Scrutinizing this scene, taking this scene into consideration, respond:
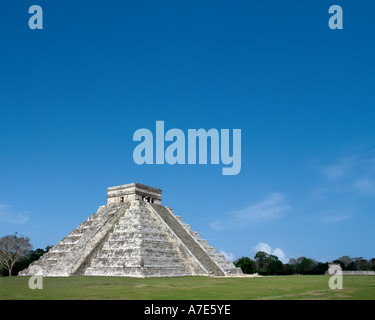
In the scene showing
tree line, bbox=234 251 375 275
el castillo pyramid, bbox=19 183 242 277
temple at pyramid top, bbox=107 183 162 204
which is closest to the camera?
el castillo pyramid, bbox=19 183 242 277

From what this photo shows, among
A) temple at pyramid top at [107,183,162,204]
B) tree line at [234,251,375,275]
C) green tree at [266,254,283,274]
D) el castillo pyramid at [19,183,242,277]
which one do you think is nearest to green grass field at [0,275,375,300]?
el castillo pyramid at [19,183,242,277]

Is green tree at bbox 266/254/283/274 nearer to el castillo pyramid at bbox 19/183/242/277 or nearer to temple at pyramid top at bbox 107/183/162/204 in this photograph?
el castillo pyramid at bbox 19/183/242/277

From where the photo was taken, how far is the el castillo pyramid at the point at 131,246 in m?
29.3

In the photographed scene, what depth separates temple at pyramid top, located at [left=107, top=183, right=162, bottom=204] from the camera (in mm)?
40312

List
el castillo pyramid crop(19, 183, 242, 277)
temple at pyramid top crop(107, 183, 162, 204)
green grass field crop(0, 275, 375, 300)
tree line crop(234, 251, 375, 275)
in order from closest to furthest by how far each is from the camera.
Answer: green grass field crop(0, 275, 375, 300)
el castillo pyramid crop(19, 183, 242, 277)
temple at pyramid top crop(107, 183, 162, 204)
tree line crop(234, 251, 375, 275)

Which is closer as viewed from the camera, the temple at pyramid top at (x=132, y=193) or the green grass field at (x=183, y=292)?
the green grass field at (x=183, y=292)

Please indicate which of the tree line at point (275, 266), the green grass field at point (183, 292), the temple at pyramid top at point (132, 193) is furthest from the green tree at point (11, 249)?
the tree line at point (275, 266)

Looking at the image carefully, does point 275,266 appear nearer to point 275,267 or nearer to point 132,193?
point 275,267

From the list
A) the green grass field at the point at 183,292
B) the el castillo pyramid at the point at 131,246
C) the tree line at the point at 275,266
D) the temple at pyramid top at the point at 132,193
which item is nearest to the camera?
the green grass field at the point at 183,292

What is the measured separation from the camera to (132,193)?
40.2 metres

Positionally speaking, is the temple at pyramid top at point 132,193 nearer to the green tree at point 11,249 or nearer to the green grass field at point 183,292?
the green tree at point 11,249
